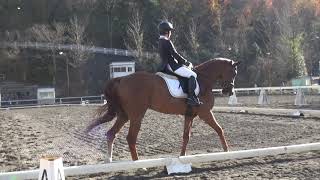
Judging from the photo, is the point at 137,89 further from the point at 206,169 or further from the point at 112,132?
the point at 206,169

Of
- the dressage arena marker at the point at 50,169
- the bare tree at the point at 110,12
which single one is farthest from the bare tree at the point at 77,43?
the dressage arena marker at the point at 50,169

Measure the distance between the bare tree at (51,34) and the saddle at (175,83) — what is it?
58700 millimetres

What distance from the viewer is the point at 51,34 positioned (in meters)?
67.8

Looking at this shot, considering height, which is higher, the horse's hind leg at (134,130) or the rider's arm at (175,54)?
the rider's arm at (175,54)

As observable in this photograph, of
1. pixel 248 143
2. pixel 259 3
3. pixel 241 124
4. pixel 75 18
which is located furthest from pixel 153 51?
pixel 248 143

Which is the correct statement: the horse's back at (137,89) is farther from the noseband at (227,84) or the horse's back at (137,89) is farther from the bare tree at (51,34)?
the bare tree at (51,34)

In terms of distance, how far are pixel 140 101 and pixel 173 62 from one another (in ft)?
3.46

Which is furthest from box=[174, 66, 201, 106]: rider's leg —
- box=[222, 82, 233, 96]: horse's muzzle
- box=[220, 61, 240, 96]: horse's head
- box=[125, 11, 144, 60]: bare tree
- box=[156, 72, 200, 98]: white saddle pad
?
box=[125, 11, 144, 60]: bare tree

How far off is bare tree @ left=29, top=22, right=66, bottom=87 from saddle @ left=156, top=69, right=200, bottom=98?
5870 centimetres

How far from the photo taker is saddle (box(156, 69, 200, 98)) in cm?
850

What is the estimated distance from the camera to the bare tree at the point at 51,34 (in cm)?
6650

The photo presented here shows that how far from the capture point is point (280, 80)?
5481 centimetres

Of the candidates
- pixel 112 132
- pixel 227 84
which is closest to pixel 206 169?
pixel 112 132

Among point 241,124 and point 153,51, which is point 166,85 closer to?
point 241,124
